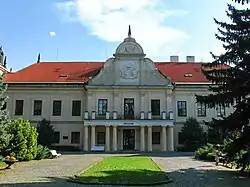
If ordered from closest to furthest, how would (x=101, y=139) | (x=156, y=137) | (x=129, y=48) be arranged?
(x=101, y=139) < (x=156, y=137) < (x=129, y=48)

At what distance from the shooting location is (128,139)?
147 ft

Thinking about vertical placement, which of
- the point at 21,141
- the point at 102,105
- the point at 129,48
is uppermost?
the point at 129,48

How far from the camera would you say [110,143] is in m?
43.3

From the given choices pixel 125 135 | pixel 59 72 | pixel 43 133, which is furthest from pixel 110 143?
pixel 59 72

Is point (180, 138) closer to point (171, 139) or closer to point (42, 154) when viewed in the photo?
point (171, 139)

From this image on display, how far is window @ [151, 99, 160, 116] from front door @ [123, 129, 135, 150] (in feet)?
11.8

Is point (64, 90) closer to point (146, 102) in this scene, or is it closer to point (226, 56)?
point (146, 102)

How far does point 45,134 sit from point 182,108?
58.6 ft

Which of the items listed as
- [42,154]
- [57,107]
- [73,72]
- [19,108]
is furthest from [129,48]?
[42,154]

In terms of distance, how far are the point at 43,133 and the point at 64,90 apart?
22.1ft

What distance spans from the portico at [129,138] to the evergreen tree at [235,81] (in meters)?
26.3

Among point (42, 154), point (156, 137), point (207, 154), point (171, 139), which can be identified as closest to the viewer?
point (207, 154)

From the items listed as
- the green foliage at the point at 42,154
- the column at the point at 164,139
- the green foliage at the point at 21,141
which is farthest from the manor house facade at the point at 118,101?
the green foliage at the point at 21,141

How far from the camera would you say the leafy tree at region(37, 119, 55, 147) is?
42.5 metres
